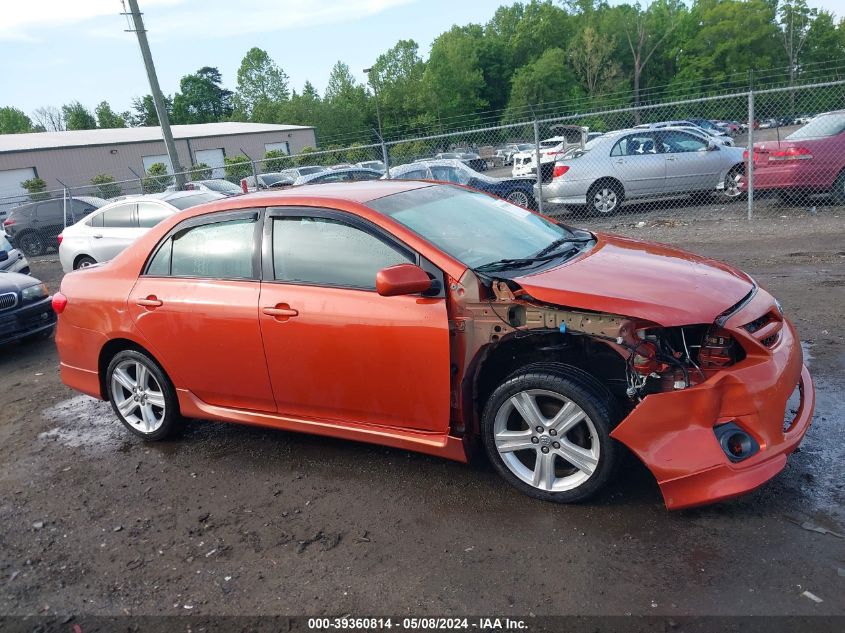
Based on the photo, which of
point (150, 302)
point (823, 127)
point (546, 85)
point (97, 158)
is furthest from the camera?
point (546, 85)

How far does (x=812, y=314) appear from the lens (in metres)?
5.97

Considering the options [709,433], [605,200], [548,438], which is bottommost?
[605,200]

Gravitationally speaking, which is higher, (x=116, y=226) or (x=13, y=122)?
(x=13, y=122)

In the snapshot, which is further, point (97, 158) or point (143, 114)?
point (143, 114)

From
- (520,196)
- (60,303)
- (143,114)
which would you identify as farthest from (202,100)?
(60,303)

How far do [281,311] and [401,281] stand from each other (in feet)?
2.96

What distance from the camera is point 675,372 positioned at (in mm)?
3141

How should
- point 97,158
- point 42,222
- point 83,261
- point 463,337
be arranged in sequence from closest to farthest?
1. point 463,337
2. point 83,261
3. point 42,222
4. point 97,158

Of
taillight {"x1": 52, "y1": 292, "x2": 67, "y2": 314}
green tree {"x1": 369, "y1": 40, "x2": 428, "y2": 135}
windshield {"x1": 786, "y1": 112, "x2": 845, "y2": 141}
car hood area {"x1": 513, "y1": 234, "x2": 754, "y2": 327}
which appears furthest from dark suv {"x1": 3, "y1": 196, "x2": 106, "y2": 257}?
green tree {"x1": 369, "y1": 40, "x2": 428, "y2": 135}

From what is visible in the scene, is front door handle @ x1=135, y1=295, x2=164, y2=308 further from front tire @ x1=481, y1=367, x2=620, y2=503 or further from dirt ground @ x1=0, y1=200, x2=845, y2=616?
front tire @ x1=481, y1=367, x2=620, y2=503

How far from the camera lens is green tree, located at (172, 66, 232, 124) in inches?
3954

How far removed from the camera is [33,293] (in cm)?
804

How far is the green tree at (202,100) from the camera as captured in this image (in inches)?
3954

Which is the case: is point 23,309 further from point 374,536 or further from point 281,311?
point 374,536
